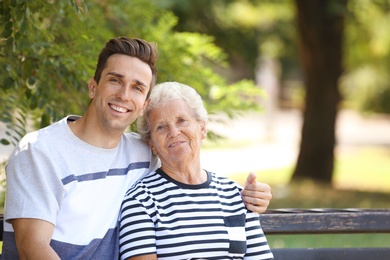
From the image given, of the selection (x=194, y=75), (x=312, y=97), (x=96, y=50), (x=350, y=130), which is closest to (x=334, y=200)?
(x=312, y=97)

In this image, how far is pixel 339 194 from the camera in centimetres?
1387

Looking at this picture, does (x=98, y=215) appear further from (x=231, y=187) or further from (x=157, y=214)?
(x=231, y=187)

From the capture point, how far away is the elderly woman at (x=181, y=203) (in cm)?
363

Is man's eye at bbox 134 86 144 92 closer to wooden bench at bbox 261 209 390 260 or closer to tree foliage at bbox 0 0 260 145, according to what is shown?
tree foliage at bbox 0 0 260 145

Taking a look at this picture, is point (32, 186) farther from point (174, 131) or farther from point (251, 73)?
point (251, 73)

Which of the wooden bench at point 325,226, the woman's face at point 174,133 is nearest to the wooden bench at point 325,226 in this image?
the wooden bench at point 325,226

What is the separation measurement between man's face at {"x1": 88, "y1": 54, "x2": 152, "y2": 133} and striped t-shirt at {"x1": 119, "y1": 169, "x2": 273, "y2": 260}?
290 mm

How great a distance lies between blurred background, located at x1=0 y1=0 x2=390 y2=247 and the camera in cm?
488

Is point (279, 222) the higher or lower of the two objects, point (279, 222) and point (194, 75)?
the lower

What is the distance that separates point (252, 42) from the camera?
50.5ft

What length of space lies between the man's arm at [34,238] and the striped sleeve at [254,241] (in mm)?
900

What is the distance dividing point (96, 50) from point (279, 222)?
1.61m

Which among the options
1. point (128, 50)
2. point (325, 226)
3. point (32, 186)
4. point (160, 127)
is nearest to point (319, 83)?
point (325, 226)

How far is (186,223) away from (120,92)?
61 centimetres
